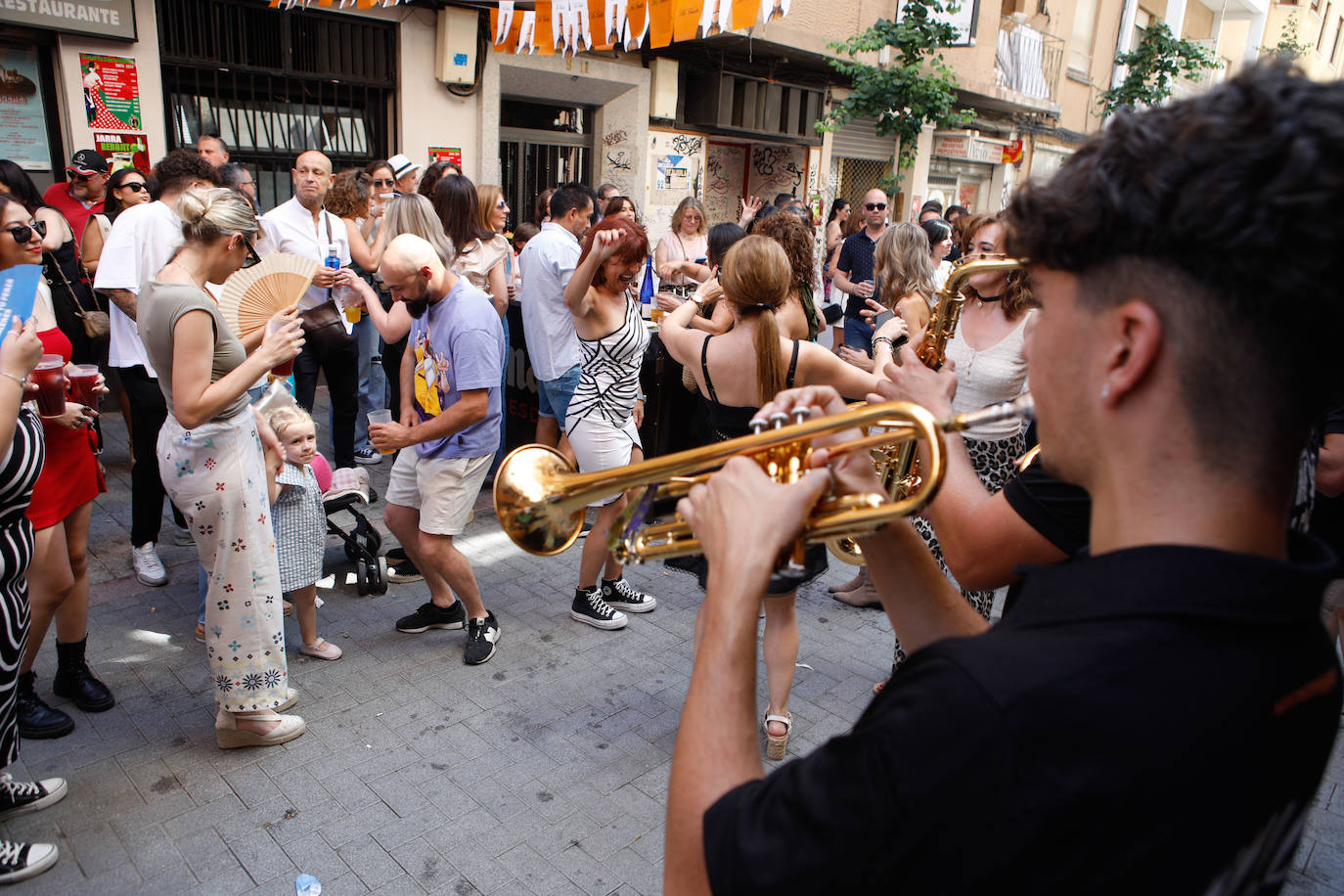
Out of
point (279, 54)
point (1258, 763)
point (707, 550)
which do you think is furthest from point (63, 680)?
point (279, 54)

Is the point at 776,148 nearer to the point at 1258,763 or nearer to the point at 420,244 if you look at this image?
the point at 420,244

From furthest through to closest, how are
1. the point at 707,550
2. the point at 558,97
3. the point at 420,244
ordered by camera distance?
the point at 558,97
the point at 420,244
the point at 707,550

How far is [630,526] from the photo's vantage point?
5.25 feet

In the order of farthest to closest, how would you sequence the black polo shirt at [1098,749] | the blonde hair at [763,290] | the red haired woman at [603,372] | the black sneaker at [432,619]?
the red haired woman at [603,372] < the black sneaker at [432,619] < the blonde hair at [763,290] < the black polo shirt at [1098,749]

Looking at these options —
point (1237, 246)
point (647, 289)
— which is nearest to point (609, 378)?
point (1237, 246)

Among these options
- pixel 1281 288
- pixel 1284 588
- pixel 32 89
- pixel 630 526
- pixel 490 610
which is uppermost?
pixel 32 89

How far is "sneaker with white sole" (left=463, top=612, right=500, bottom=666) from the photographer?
406 centimetres

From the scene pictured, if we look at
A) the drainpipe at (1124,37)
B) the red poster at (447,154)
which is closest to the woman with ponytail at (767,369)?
the red poster at (447,154)

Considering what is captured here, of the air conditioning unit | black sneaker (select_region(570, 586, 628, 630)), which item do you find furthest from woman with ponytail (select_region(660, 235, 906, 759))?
the air conditioning unit

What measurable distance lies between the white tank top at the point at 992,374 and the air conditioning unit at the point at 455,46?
7633 mm

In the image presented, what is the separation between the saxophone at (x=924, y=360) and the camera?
7.73ft

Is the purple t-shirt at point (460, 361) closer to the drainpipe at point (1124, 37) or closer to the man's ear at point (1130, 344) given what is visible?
the man's ear at point (1130, 344)

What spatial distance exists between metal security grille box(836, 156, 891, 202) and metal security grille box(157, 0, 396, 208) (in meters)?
9.73

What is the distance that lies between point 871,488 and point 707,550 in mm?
527
